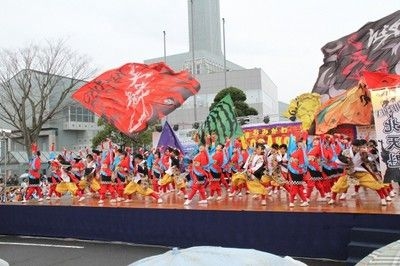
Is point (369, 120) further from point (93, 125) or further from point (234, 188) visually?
point (93, 125)

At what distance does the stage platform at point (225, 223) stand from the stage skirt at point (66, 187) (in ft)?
5.81

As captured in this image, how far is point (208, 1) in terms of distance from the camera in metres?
42.0

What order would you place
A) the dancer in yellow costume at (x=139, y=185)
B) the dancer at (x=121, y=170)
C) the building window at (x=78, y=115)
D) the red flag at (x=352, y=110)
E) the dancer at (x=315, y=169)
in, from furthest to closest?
the building window at (x=78, y=115)
the dancer at (x=121, y=170)
the dancer in yellow costume at (x=139, y=185)
the dancer at (x=315, y=169)
the red flag at (x=352, y=110)

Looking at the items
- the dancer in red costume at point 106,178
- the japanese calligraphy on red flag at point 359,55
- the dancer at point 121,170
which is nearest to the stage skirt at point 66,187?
the dancer in red costume at point 106,178

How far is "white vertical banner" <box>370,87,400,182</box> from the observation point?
23.6ft

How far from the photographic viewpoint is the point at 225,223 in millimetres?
8758

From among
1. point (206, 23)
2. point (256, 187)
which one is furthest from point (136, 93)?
point (206, 23)

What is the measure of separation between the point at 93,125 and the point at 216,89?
1313 cm

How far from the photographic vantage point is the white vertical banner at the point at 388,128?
23.6ft

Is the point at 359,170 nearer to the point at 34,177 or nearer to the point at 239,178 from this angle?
the point at 239,178

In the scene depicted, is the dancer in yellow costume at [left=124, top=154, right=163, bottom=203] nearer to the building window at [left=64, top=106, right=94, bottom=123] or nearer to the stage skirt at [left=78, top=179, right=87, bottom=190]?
the stage skirt at [left=78, top=179, right=87, bottom=190]

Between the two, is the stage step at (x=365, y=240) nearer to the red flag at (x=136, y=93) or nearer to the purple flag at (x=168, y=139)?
the red flag at (x=136, y=93)

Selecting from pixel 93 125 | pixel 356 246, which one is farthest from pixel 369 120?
pixel 93 125

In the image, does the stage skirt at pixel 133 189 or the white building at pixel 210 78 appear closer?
the stage skirt at pixel 133 189
